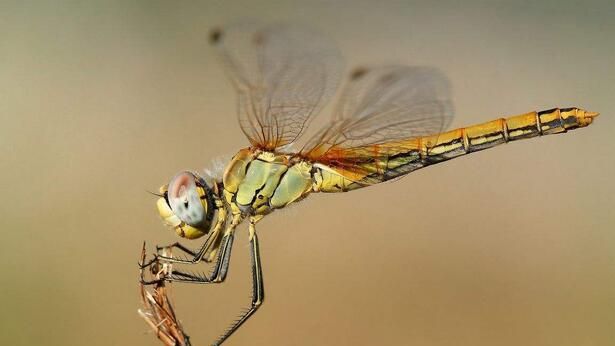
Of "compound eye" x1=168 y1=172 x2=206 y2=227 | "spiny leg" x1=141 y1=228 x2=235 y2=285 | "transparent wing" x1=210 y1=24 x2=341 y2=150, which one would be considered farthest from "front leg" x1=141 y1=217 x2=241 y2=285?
"transparent wing" x1=210 y1=24 x2=341 y2=150

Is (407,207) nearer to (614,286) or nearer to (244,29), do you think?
(614,286)

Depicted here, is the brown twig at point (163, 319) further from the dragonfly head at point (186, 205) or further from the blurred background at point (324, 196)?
the blurred background at point (324, 196)

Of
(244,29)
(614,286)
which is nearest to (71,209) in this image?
(244,29)

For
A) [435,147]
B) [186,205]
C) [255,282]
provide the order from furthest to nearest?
[435,147]
[255,282]
[186,205]

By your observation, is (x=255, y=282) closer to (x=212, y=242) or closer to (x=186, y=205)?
(x=212, y=242)

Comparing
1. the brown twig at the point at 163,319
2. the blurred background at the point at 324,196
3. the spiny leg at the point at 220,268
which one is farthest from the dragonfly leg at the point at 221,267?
the blurred background at the point at 324,196

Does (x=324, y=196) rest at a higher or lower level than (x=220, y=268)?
higher

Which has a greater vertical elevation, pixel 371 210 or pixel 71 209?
pixel 71 209

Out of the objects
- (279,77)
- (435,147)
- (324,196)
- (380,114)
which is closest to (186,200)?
(279,77)
